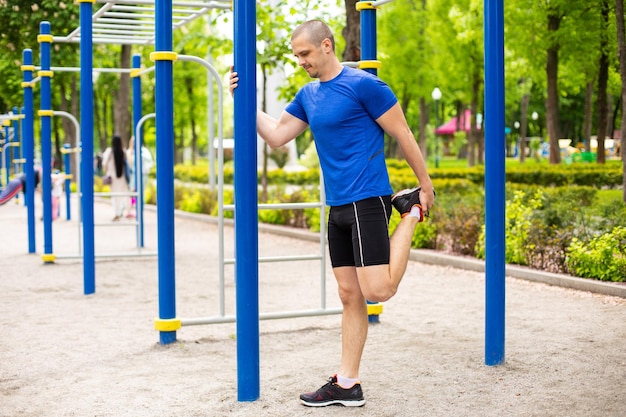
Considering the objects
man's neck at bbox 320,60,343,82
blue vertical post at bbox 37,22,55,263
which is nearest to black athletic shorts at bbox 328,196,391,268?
man's neck at bbox 320,60,343,82

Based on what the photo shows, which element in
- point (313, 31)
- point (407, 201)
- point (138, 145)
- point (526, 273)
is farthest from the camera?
point (138, 145)

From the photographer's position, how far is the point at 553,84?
20359 mm

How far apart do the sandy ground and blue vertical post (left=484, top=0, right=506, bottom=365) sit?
0.38 m

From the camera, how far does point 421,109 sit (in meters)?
35.3

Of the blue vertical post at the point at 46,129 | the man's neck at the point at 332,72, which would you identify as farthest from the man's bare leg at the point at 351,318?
the blue vertical post at the point at 46,129

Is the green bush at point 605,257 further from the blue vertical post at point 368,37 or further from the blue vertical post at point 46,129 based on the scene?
the blue vertical post at point 46,129

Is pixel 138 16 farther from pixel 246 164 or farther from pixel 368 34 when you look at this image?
pixel 246 164

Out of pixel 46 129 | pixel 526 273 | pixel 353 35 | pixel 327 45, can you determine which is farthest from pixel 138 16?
pixel 327 45

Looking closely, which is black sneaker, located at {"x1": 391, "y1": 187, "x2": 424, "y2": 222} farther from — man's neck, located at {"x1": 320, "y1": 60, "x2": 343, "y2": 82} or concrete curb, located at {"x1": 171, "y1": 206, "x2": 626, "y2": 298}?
concrete curb, located at {"x1": 171, "y1": 206, "x2": 626, "y2": 298}

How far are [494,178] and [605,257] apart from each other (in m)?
3.30

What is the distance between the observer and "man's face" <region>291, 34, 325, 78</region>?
390 cm

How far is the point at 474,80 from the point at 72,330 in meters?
25.1

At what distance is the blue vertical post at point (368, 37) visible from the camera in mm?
5973

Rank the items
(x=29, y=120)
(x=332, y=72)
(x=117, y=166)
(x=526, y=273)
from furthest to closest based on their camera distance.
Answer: (x=117, y=166) < (x=29, y=120) < (x=526, y=273) < (x=332, y=72)
